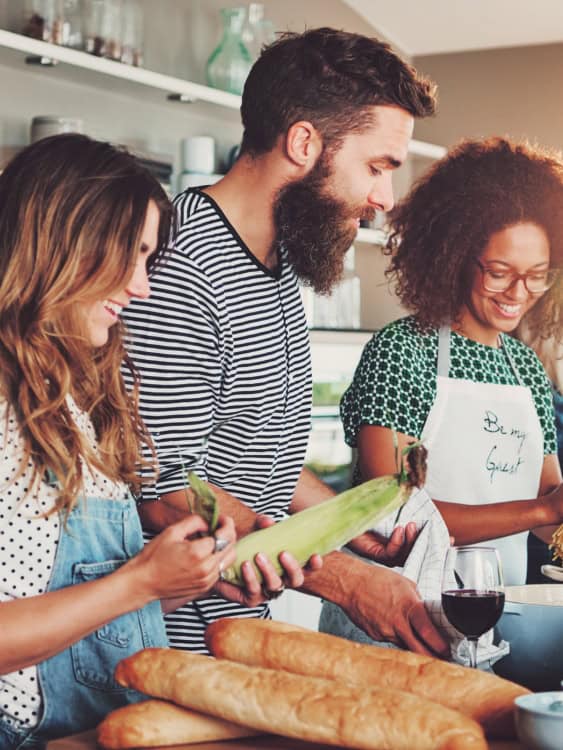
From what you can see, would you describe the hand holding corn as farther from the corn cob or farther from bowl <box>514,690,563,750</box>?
bowl <box>514,690,563,750</box>

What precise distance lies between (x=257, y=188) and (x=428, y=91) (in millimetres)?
343

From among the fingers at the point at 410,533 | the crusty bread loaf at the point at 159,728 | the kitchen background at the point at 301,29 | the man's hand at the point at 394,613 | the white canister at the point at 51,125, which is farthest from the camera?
the kitchen background at the point at 301,29

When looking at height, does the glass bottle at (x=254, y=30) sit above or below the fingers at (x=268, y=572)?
above

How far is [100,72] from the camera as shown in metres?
3.22

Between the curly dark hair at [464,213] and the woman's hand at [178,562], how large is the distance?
1144mm

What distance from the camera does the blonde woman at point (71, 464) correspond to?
1.14 m

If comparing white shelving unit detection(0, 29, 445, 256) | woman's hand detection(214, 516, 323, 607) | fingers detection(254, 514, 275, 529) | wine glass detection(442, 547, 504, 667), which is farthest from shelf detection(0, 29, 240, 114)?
wine glass detection(442, 547, 504, 667)

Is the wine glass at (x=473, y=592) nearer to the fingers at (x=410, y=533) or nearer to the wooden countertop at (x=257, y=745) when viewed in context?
the wooden countertop at (x=257, y=745)

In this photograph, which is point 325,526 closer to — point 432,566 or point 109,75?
point 432,566

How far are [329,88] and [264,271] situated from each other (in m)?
0.32

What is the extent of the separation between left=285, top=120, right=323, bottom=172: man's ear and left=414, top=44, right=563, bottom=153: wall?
2.96 metres

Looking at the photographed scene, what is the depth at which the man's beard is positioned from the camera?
1.86 metres

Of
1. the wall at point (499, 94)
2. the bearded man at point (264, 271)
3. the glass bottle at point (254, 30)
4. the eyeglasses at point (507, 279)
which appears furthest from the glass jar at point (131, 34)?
the wall at point (499, 94)

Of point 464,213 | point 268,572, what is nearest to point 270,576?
point 268,572
